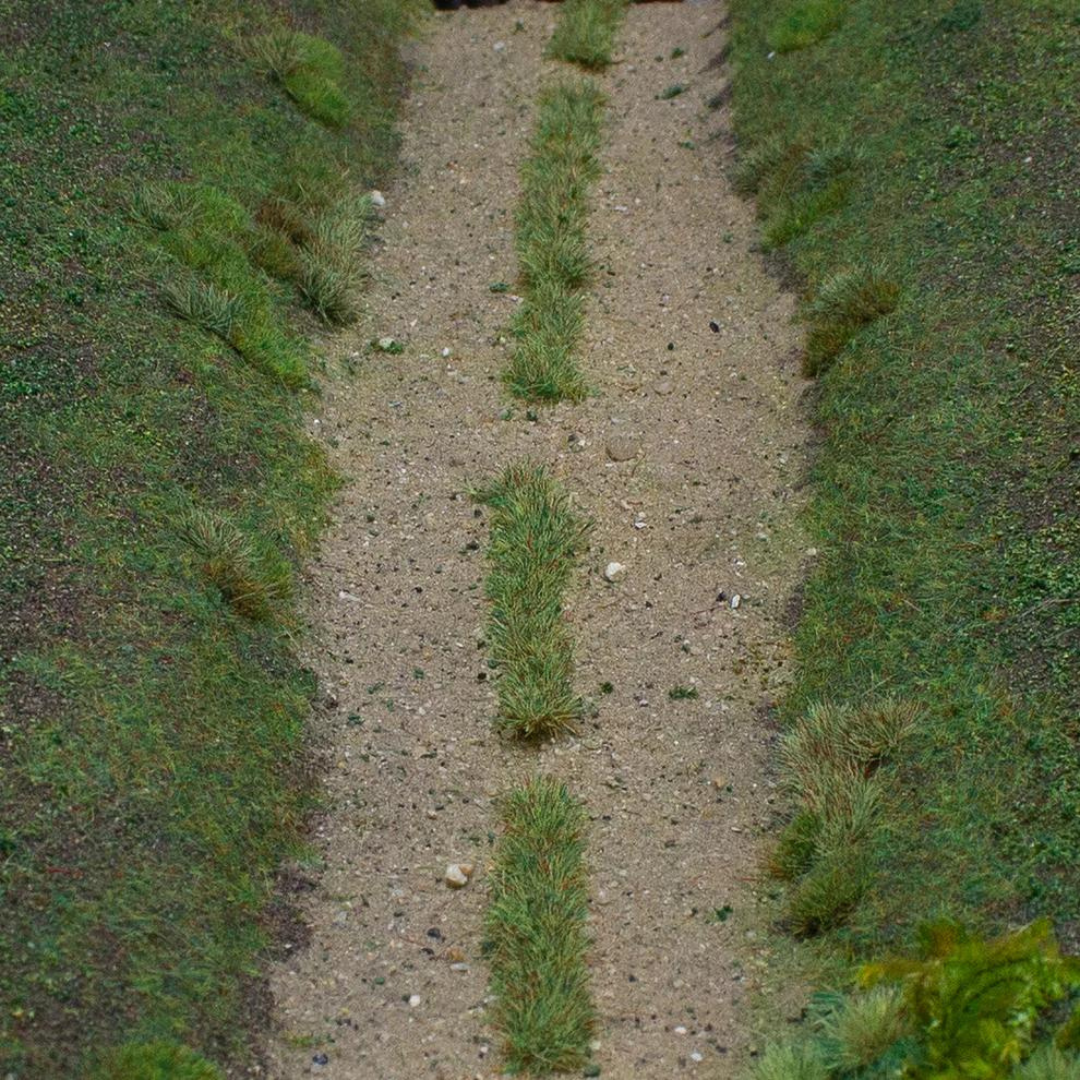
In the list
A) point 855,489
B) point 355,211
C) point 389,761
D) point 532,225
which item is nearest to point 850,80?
point 532,225

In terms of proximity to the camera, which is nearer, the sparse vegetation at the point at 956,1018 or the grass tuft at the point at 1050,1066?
the grass tuft at the point at 1050,1066

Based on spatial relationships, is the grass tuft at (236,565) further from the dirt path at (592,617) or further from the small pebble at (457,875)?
the small pebble at (457,875)

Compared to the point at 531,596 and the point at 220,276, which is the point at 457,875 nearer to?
the point at 531,596

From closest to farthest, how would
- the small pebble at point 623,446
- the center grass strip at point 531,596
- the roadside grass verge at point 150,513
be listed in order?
the roadside grass verge at point 150,513 → the center grass strip at point 531,596 → the small pebble at point 623,446

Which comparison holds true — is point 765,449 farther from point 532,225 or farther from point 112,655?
point 112,655

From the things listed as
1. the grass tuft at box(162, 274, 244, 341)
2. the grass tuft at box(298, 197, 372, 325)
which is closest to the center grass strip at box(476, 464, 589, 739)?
the grass tuft at box(162, 274, 244, 341)

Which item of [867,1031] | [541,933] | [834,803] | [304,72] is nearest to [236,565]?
[541,933]

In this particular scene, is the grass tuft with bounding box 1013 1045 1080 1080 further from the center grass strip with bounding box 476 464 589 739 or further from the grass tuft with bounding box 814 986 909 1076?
the center grass strip with bounding box 476 464 589 739

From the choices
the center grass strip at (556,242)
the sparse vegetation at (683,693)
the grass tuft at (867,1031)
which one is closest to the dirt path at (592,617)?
the sparse vegetation at (683,693)
